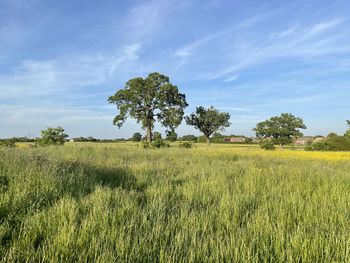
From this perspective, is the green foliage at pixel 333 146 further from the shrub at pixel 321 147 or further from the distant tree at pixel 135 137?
the distant tree at pixel 135 137

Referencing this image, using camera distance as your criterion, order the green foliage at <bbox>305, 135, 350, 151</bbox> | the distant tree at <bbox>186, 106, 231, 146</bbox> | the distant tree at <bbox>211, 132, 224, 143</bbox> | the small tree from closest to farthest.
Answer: the small tree
the green foliage at <bbox>305, 135, 350, 151</bbox>
the distant tree at <bbox>186, 106, 231, 146</bbox>
the distant tree at <bbox>211, 132, 224, 143</bbox>

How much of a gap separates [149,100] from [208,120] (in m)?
26.9

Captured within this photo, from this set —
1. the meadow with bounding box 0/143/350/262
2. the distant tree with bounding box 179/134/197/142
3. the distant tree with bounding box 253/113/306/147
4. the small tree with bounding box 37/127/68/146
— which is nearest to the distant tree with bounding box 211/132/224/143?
the distant tree with bounding box 179/134/197/142

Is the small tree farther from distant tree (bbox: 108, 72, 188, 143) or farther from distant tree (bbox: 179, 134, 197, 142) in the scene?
distant tree (bbox: 179, 134, 197, 142)

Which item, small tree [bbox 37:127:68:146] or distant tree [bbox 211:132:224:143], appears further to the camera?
distant tree [bbox 211:132:224:143]

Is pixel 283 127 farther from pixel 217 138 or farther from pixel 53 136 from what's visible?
pixel 53 136

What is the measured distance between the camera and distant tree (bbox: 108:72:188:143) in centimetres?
5194

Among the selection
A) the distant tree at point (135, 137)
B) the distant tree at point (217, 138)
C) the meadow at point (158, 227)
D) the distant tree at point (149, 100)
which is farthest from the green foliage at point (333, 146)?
the distant tree at point (217, 138)

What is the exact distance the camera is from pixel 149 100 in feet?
172

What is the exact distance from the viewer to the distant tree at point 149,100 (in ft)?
170

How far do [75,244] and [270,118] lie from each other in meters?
81.4

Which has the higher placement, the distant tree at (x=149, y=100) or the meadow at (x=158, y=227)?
the distant tree at (x=149, y=100)

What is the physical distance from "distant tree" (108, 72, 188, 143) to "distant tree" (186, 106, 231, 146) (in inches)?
884

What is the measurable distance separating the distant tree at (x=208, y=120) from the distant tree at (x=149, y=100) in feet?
73.7
